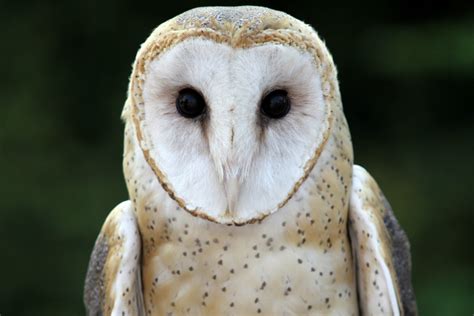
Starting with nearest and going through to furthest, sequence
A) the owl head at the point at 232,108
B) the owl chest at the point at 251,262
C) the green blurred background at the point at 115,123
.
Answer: the owl head at the point at 232,108 < the owl chest at the point at 251,262 < the green blurred background at the point at 115,123

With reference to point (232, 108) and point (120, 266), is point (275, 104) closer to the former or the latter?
point (232, 108)

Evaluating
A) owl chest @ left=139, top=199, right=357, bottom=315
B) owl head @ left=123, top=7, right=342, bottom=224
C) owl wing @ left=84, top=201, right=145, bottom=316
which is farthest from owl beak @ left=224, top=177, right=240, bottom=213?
owl wing @ left=84, top=201, right=145, bottom=316

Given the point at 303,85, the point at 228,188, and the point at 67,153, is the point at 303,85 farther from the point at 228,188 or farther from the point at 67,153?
the point at 67,153

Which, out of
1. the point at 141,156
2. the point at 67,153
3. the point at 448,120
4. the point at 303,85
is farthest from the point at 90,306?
the point at 448,120

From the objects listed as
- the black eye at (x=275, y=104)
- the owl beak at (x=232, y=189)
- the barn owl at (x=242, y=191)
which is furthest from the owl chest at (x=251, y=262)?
the black eye at (x=275, y=104)

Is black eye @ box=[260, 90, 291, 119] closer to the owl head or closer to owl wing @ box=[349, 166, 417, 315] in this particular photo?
the owl head

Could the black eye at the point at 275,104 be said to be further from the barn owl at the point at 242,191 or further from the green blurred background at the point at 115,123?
the green blurred background at the point at 115,123
